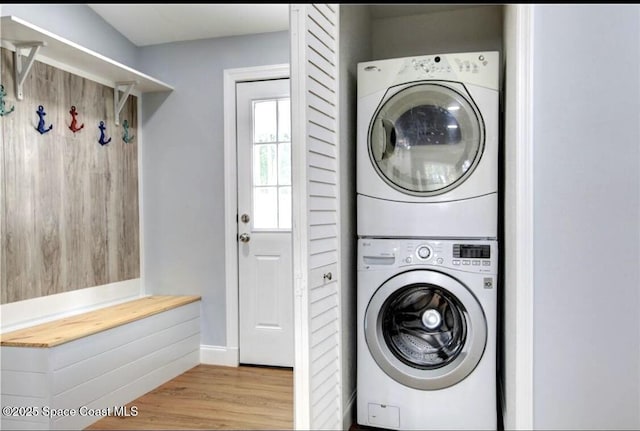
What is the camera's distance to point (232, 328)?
133 inches

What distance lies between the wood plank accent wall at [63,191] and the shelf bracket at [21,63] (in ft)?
0.10

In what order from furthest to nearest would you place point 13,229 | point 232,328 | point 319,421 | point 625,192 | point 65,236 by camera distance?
point 232,328 → point 65,236 → point 13,229 → point 319,421 → point 625,192

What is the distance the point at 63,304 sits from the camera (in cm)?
277

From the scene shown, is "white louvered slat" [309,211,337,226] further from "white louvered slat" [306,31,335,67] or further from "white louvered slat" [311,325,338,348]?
"white louvered slat" [306,31,335,67]

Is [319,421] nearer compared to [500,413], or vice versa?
[319,421]

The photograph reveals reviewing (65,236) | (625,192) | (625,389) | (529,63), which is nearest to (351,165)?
(529,63)

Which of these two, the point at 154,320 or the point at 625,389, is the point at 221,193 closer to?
the point at 154,320

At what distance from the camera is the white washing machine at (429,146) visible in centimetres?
220

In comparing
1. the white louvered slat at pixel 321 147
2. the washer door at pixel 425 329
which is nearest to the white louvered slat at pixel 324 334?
the washer door at pixel 425 329

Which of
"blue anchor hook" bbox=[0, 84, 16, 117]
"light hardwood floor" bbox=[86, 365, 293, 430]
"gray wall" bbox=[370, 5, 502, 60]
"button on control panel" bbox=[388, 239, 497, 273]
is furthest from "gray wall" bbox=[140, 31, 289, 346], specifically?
"button on control panel" bbox=[388, 239, 497, 273]

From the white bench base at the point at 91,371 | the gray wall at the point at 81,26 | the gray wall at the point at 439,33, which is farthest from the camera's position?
the gray wall at the point at 439,33

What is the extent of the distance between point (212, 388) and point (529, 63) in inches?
99.1

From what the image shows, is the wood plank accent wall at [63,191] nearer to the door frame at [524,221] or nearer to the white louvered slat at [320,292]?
the white louvered slat at [320,292]

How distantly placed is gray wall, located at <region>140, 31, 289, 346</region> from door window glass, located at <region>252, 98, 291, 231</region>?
26cm
